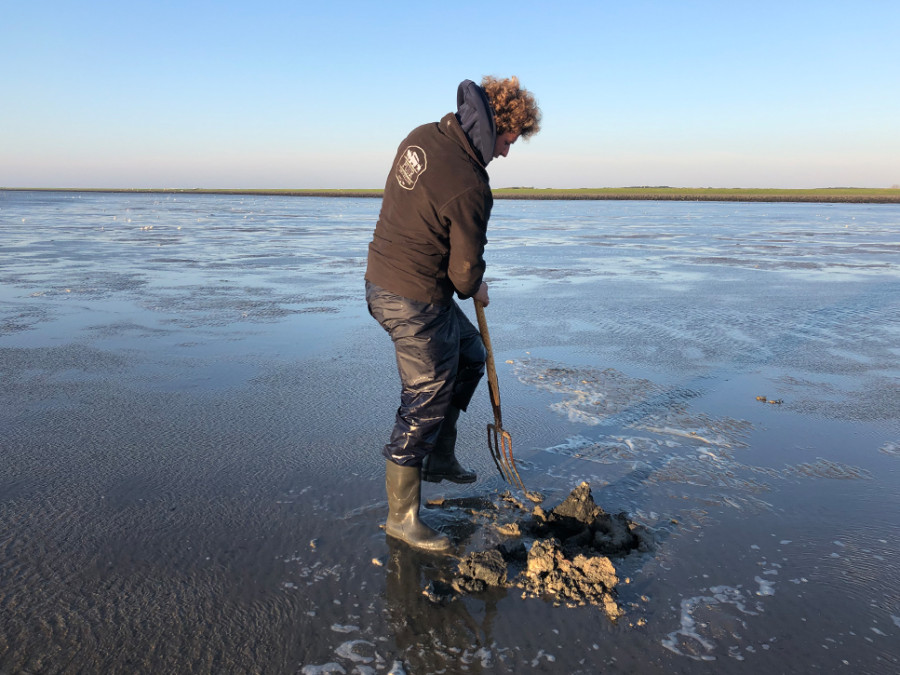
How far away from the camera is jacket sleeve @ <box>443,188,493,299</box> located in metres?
2.91

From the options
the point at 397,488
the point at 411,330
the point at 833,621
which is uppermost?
the point at 411,330

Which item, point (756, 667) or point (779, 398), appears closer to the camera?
point (756, 667)

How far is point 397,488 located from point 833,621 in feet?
5.93

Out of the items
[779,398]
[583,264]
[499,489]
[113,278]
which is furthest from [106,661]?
[583,264]

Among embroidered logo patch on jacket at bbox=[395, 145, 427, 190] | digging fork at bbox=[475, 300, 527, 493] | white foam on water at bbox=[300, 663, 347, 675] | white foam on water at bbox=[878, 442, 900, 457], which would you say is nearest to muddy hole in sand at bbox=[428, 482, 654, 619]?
digging fork at bbox=[475, 300, 527, 493]

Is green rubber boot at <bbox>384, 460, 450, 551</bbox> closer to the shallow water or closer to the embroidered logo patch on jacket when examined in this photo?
the shallow water

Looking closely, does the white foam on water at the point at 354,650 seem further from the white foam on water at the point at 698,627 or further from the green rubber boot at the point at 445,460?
the green rubber boot at the point at 445,460

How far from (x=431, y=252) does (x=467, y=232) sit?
0.68ft

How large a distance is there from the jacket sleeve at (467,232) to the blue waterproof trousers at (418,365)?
0.74 ft

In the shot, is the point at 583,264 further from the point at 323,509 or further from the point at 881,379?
the point at 323,509

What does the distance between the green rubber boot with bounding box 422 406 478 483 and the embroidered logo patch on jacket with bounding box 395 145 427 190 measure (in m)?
1.26

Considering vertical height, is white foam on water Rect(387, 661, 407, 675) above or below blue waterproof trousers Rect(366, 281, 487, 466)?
below

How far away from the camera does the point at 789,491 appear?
12.2 feet

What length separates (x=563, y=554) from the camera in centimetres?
296
